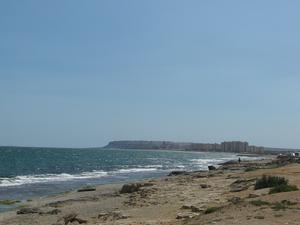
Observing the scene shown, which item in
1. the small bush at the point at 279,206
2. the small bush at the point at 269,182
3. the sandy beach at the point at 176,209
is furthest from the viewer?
the small bush at the point at 269,182

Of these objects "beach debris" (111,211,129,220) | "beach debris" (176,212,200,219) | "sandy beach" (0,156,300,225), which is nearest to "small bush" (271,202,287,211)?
"sandy beach" (0,156,300,225)

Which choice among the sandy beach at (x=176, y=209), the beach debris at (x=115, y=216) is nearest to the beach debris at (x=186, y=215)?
the sandy beach at (x=176, y=209)

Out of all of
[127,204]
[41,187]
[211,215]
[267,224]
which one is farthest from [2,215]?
[41,187]

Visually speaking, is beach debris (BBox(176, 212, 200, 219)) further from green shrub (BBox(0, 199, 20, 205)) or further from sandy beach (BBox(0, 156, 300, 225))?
green shrub (BBox(0, 199, 20, 205))

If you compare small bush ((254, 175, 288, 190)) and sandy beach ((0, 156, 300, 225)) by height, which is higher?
small bush ((254, 175, 288, 190))

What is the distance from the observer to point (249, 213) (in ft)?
51.6

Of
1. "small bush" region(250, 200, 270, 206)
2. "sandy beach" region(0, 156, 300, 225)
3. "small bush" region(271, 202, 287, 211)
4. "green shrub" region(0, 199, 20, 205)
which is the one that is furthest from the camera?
"green shrub" region(0, 199, 20, 205)

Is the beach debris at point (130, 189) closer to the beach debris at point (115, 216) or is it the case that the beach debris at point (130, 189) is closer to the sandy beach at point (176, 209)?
the sandy beach at point (176, 209)

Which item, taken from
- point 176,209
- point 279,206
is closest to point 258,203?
point 279,206

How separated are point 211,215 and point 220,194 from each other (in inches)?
347

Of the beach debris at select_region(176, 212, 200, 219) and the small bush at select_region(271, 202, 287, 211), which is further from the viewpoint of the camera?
the beach debris at select_region(176, 212, 200, 219)

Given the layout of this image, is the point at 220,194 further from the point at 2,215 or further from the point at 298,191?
the point at 2,215

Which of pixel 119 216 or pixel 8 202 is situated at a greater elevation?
pixel 119 216

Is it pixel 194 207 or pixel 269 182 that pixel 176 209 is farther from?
pixel 269 182
